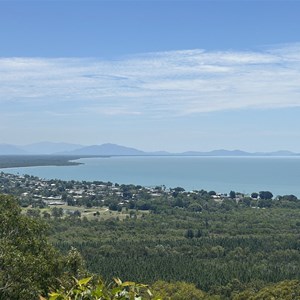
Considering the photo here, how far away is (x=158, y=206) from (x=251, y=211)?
18.1 metres

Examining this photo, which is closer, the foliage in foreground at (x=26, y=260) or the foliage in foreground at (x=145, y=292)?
the foliage in foreground at (x=145, y=292)

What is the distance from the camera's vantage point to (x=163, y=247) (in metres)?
54.1

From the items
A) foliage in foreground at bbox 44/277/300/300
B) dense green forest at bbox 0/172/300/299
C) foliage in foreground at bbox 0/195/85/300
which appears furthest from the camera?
dense green forest at bbox 0/172/300/299

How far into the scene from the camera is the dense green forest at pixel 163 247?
1159 centimetres

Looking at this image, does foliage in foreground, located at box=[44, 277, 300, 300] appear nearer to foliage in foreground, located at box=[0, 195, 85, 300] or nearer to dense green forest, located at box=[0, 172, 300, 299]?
dense green forest, located at box=[0, 172, 300, 299]

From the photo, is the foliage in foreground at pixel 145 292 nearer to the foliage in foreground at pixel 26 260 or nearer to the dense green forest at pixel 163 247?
the dense green forest at pixel 163 247

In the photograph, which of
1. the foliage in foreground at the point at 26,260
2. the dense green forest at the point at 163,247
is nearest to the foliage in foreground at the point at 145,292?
the dense green forest at the point at 163,247

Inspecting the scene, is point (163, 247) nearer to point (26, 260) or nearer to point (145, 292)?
point (26, 260)

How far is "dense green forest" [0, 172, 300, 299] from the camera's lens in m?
11.6

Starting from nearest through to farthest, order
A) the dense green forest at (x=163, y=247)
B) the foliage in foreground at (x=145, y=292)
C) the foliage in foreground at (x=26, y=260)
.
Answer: the foliage in foreground at (x=145, y=292)
the foliage in foreground at (x=26, y=260)
the dense green forest at (x=163, y=247)

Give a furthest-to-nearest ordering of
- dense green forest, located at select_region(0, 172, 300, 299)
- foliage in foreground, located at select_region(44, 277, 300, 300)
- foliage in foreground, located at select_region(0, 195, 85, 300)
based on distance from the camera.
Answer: dense green forest, located at select_region(0, 172, 300, 299), foliage in foreground, located at select_region(0, 195, 85, 300), foliage in foreground, located at select_region(44, 277, 300, 300)

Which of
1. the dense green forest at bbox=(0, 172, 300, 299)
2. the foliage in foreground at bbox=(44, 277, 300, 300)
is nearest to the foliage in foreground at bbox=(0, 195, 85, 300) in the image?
the dense green forest at bbox=(0, 172, 300, 299)

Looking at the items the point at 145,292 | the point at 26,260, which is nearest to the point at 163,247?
the point at 26,260

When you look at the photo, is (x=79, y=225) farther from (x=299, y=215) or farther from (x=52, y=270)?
(x=52, y=270)
